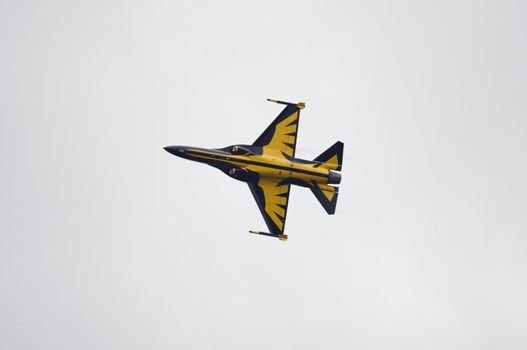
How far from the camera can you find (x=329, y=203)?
79.1m

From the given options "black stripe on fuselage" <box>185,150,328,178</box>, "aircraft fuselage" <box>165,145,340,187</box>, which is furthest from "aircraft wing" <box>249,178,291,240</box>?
"black stripe on fuselage" <box>185,150,328,178</box>

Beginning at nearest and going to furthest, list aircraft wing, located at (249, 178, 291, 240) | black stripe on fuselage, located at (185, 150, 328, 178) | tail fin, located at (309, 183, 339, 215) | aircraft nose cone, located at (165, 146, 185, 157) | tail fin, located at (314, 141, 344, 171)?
aircraft nose cone, located at (165, 146, 185, 157) < black stripe on fuselage, located at (185, 150, 328, 178) < aircraft wing, located at (249, 178, 291, 240) < tail fin, located at (309, 183, 339, 215) < tail fin, located at (314, 141, 344, 171)

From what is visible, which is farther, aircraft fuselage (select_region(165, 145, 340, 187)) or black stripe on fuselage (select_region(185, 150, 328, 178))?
aircraft fuselage (select_region(165, 145, 340, 187))

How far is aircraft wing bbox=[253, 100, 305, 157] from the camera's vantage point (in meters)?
78.6

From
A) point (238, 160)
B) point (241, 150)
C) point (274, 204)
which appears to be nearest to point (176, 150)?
point (238, 160)

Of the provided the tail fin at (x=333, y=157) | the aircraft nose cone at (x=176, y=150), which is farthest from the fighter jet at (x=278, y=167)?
the aircraft nose cone at (x=176, y=150)

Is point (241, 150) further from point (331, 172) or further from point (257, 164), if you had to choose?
point (331, 172)

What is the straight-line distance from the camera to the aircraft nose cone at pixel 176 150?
250 feet

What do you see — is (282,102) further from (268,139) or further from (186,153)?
(186,153)

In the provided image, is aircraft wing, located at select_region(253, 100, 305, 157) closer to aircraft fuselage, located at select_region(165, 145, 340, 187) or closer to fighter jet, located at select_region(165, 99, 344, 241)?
fighter jet, located at select_region(165, 99, 344, 241)

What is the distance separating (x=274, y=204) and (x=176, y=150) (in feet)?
31.3

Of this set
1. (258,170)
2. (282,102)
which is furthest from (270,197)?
(282,102)

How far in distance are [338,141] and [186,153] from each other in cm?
1301

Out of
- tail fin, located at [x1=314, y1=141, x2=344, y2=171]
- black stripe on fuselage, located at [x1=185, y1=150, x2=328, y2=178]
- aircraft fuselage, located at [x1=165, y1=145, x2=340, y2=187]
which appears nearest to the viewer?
black stripe on fuselage, located at [x1=185, y1=150, x2=328, y2=178]
